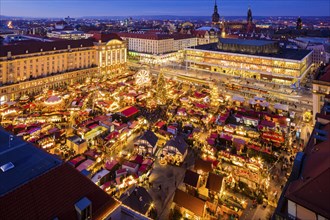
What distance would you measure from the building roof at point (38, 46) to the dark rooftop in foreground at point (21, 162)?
47.5 m

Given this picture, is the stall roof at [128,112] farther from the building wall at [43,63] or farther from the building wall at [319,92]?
the building wall at [319,92]

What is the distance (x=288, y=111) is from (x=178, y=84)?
27.8 metres

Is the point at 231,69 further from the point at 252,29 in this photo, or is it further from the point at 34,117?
the point at 252,29

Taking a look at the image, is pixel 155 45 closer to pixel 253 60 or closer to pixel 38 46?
pixel 253 60

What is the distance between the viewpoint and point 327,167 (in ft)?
44.2

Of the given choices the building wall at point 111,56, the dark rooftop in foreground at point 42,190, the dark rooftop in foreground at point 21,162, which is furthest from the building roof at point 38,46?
the dark rooftop in foreground at point 42,190

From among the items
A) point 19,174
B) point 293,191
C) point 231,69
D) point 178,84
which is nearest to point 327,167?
point 293,191

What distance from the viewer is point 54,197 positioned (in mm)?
13367

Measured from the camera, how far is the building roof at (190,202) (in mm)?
22077

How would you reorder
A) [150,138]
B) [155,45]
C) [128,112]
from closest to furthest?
[150,138] → [128,112] → [155,45]

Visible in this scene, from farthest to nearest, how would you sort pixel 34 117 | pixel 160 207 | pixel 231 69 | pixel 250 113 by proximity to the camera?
pixel 231 69
pixel 250 113
pixel 34 117
pixel 160 207

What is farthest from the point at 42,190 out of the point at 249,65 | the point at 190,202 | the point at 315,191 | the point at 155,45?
the point at 155,45

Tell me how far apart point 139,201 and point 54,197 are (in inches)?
400

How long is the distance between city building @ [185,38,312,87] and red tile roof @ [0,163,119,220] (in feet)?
222
